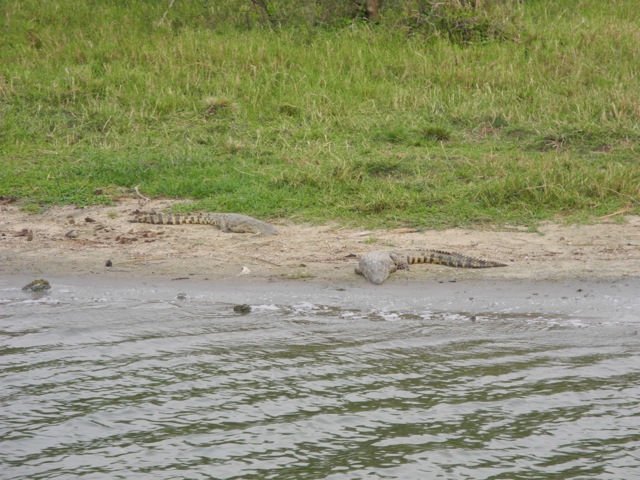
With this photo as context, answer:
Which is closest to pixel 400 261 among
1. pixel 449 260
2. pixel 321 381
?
pixel 449 260

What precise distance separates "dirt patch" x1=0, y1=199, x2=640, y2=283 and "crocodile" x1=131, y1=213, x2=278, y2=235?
0.27 feet

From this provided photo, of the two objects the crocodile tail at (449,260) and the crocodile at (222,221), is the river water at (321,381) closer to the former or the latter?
the crocodile tail at (449,260)

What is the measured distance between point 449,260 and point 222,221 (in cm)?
233

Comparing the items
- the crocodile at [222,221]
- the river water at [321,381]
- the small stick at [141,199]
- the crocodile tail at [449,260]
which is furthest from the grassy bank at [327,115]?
the river water at [321,381]

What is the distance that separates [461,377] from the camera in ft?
17.2

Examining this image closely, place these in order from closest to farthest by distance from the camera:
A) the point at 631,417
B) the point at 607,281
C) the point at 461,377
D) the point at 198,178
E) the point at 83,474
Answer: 1. the point at 83,474
2. the point at 631,417
3. the point at 461,377
4. the point at 607,281
5. the point at 198,178

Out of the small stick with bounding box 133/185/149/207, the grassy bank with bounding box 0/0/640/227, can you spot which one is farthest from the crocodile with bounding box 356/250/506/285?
the small stick with bounding box 133/185/149/207

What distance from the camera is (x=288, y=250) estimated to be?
7699mm

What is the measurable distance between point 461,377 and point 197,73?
7902mm

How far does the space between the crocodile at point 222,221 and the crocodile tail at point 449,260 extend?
1.47 meters

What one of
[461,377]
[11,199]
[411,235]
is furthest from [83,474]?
[11,199]

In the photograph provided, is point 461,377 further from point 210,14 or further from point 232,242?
point 210,14

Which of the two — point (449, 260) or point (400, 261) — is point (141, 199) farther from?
point (449, 260)

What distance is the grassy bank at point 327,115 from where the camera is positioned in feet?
28.7
